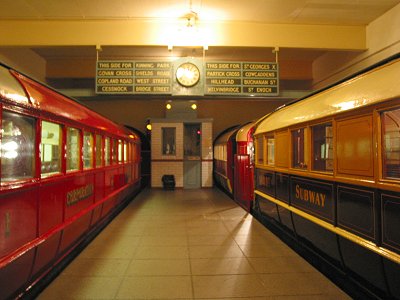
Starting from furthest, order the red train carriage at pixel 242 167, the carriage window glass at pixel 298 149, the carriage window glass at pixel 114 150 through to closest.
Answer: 1. the red train carriage at pixel 242 167
2. the carriage window glass at pixel 114 150
3. the carriage window glass at pixel 298 149

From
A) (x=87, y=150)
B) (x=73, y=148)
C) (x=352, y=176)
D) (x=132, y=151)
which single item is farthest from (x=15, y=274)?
(x=132, y=151)

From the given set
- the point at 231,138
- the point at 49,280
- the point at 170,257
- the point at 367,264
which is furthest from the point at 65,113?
the point at 231,138

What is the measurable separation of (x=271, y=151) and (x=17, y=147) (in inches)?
196

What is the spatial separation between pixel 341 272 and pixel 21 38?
764 cm

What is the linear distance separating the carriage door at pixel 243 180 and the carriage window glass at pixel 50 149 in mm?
5466

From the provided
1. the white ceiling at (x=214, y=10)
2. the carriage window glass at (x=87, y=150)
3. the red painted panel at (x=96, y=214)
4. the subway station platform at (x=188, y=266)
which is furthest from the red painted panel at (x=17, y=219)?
the white ceiling at (x=214, y=10)

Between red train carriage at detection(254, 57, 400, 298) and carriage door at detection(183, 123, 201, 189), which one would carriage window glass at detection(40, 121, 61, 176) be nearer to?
red train carriage at detection(254, 57, 400, 298)

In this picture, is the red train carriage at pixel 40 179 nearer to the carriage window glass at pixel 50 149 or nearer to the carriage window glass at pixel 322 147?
the carriage window glass at pixel 50 149

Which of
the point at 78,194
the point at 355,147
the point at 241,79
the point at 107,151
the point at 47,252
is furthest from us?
the point at 107,151

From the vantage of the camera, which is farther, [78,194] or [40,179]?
[78,194]

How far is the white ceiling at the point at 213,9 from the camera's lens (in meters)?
6.44

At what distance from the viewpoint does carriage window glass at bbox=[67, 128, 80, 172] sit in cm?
510

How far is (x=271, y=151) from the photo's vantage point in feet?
22.9

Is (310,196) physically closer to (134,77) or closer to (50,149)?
(50,149)
